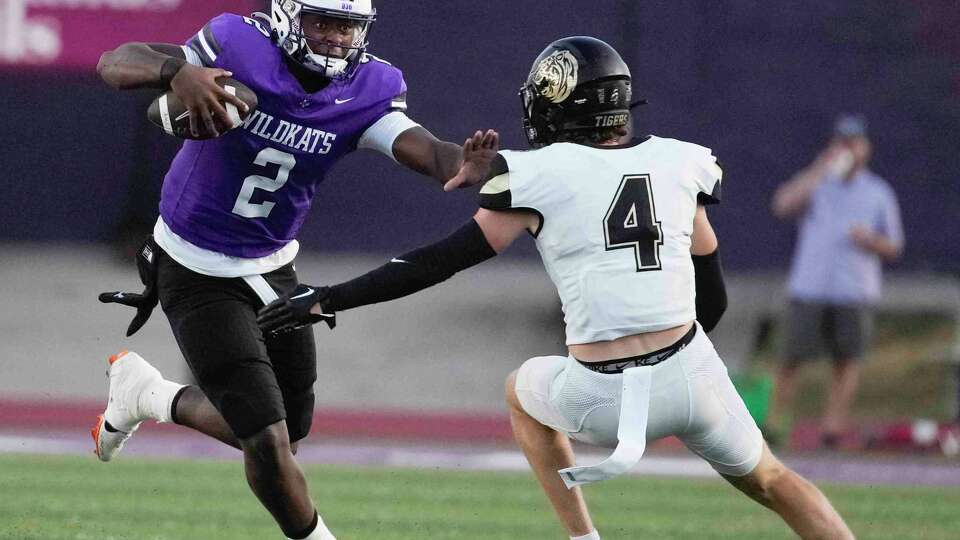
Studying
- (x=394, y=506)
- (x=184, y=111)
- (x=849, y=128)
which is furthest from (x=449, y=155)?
(x=849, y=128)

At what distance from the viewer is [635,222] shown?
4406 mm

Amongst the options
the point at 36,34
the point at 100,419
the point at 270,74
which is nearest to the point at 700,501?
the point at 100,419

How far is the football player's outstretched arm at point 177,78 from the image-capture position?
468 cm

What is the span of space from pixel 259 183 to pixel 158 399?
90 centimetres

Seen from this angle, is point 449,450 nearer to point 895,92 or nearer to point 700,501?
point 700,501

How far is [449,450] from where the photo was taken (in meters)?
9.91

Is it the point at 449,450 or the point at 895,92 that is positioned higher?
the point at 895,92

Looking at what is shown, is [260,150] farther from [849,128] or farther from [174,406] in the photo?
[849,128]

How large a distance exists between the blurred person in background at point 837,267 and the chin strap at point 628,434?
5863 millimetres

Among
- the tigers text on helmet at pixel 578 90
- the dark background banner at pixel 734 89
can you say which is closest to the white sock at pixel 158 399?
the tigers text on helmet at pixel 578 90

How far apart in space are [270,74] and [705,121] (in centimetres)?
655

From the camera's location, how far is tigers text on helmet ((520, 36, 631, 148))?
4547 mm

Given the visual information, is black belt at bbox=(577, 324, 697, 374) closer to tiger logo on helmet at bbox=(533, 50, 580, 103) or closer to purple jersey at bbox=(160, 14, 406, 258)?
tiger logo on helmet at bbox=(533, 50, 580, 103)

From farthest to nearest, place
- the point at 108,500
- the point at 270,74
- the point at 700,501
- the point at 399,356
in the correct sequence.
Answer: the point at 399,356 < the point at 700,501 < the point at 108,500 < the point at 270,74
